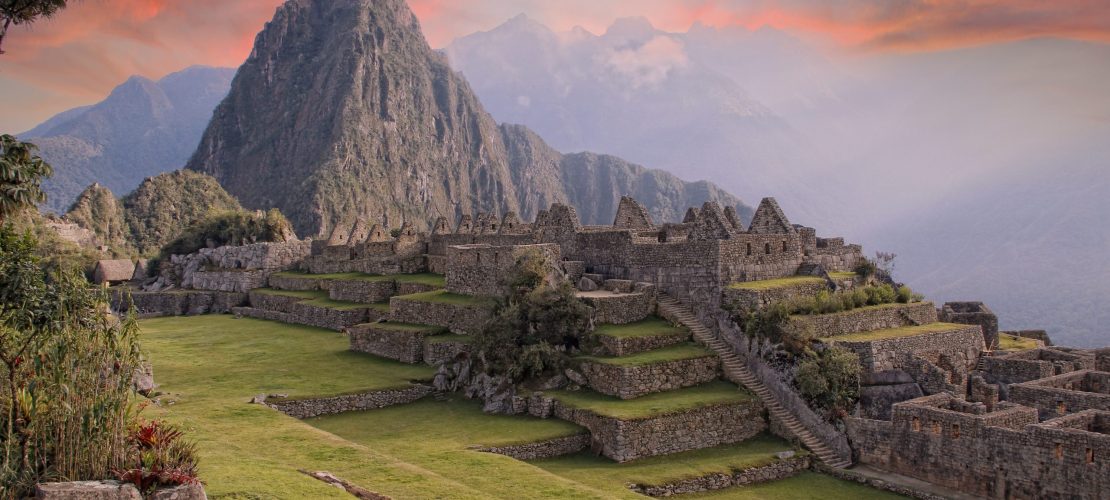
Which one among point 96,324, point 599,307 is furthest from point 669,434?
point 96,324

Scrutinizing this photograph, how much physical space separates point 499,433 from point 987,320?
72.9 feet

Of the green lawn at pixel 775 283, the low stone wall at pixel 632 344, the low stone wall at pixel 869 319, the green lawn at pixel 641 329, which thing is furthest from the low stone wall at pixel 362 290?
the low stone wall at pixel 869 319

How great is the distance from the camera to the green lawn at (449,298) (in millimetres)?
30188

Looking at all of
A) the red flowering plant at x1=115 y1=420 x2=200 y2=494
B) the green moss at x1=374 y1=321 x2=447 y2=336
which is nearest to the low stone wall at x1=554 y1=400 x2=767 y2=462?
the green moss at x1=374 y1=321 x2=447 y2=336

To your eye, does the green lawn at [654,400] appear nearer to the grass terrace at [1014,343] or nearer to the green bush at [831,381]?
the green bush at [831,381]

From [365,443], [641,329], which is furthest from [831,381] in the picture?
[365,443]

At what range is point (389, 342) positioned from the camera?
1241 inches

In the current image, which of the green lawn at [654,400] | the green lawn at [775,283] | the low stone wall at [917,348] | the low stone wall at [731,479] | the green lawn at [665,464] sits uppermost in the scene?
the green lawn at [775,283]

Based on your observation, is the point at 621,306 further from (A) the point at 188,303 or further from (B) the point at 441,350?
(A) the point at 188,303

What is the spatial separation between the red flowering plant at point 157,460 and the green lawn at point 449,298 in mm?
16413

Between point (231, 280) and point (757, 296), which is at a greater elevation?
point (757, 296)

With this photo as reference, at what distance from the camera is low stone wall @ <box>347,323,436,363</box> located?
3039 cm

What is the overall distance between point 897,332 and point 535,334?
1176 centimetres

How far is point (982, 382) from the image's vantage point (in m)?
22.1
